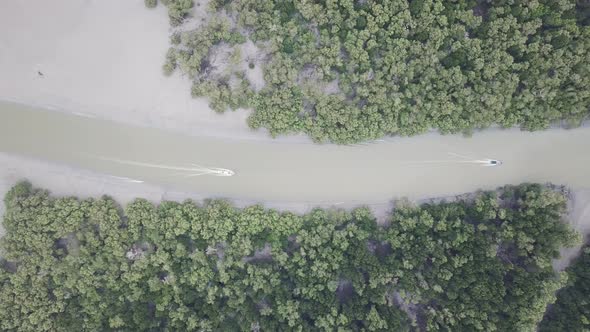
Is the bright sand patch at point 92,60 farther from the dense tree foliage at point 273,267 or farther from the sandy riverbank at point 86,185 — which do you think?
the dense tree foliage at point 273,267

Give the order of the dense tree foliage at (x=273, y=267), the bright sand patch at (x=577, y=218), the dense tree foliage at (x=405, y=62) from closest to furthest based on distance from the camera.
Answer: the dense tree foliage at (x=273, y=267)
the dense tree foliage at (x=405, y=62)
the bright sand patch at (x=577, y=218)

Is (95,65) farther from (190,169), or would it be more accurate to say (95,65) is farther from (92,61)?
(190,169)

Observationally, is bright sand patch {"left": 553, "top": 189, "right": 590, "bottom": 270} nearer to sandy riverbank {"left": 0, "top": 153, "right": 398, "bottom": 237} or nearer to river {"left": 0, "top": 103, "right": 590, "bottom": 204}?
river {"left": 0, "top": 103, "right": 590, "bottom": 204}

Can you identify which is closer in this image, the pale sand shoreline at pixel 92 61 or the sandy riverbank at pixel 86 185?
the sandy riverbank at pixel 86 185

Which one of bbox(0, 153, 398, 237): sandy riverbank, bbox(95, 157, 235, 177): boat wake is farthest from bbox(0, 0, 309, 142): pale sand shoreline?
bbox(0, 153, 398, 237): sandy riverbank

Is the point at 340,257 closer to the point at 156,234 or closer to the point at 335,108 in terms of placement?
the point at 335,108

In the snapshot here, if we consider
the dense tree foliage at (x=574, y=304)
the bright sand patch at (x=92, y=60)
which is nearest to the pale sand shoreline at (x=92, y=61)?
the bright sand patch at (x=92, y=60)

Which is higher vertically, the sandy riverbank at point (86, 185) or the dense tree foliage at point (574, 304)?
the sandy riverbank at point (86, 185)

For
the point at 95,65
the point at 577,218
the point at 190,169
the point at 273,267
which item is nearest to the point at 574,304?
the point at 577,218
